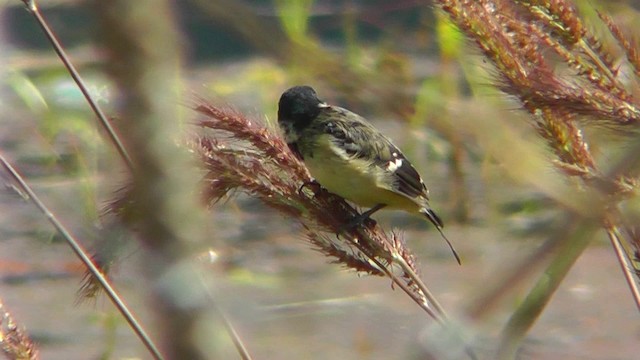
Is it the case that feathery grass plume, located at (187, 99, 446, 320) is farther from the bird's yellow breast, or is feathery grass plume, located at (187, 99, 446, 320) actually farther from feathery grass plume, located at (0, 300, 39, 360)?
the bird's yellow breast

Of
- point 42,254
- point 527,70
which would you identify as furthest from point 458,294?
point 527,70

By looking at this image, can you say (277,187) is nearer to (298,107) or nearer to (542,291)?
(542,291)

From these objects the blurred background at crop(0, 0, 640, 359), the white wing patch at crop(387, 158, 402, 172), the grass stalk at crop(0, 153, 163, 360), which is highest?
the grass stalk at crop(0, 153, 163, 360)

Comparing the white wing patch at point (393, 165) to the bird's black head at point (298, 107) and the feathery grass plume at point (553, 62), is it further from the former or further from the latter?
the feathery grass plume at point (553, 62)

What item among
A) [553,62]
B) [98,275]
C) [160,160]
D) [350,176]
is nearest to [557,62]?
[553,62]

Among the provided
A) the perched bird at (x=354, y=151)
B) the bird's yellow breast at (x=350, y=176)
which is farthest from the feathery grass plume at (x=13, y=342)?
the perched bird at (x=354, y=151)

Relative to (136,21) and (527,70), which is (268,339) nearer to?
(527,70)

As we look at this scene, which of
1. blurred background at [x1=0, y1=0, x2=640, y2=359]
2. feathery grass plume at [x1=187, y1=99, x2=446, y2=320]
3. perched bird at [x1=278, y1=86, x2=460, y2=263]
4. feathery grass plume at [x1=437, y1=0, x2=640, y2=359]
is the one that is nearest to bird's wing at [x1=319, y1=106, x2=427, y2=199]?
perched bird at [x1=278, y1=86, x2=460, y2=263]
